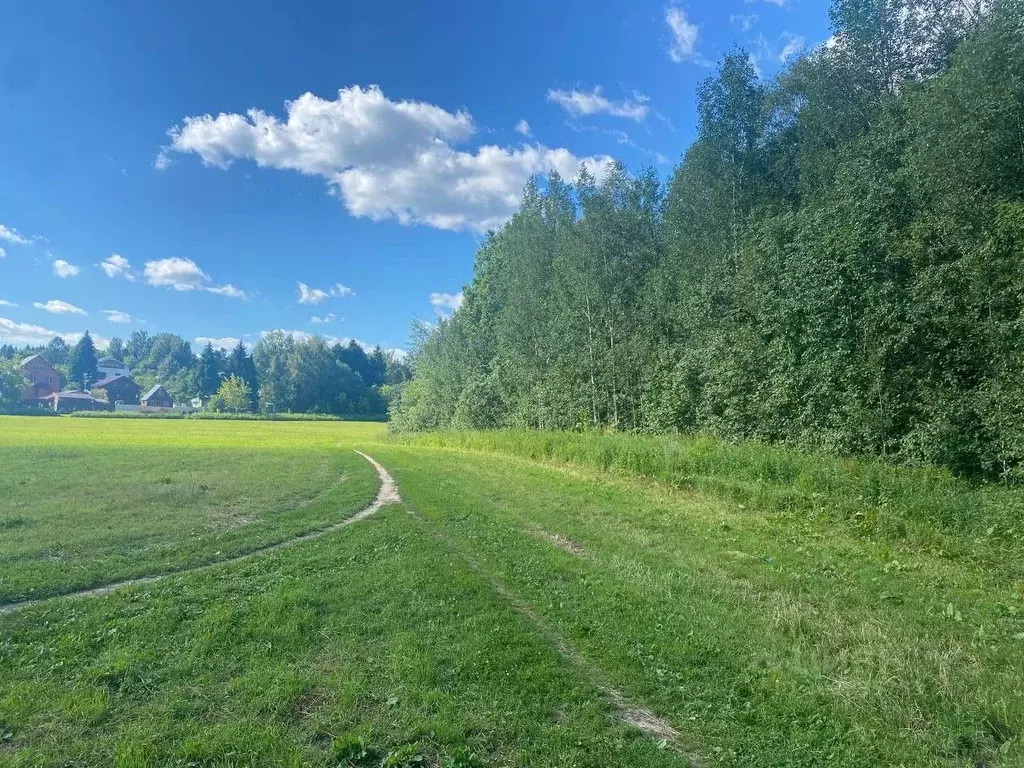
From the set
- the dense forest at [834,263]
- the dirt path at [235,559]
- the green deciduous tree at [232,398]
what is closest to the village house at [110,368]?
the green deciduous tree at [232,398]

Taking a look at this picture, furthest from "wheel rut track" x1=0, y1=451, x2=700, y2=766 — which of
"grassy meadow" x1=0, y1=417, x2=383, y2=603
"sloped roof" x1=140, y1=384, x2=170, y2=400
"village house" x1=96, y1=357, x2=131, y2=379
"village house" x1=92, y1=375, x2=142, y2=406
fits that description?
"village house" x1=96, y1=357, x2=131, y2=379

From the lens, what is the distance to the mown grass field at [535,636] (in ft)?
15.2

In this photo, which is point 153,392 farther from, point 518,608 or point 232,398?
point 518,608

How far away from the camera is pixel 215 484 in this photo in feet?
67.1

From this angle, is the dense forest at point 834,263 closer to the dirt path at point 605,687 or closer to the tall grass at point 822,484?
the tall grass at point 822,484

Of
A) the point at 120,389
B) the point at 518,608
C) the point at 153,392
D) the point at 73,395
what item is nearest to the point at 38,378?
the point at 73,395

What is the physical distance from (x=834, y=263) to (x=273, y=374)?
14118cm

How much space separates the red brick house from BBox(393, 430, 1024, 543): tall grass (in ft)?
429

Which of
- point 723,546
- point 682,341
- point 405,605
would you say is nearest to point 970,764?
point 405,605

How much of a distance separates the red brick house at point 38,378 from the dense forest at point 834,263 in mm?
119808

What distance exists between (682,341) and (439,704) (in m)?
27.3

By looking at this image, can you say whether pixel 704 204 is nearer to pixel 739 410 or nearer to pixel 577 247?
pixel 577 247

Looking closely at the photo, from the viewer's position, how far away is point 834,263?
63.8 ft

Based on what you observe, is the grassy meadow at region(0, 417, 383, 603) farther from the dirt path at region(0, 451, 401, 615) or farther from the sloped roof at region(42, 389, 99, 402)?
the sloped roof at region(42, 389, 99, 402)
